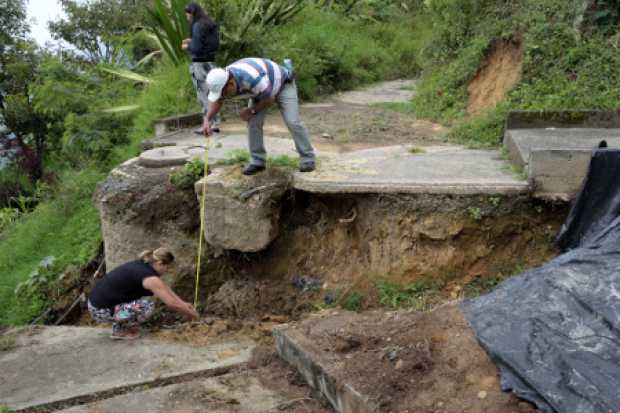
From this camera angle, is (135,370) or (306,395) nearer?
(306,395)

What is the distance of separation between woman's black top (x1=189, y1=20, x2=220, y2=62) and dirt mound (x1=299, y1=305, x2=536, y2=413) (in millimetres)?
4753

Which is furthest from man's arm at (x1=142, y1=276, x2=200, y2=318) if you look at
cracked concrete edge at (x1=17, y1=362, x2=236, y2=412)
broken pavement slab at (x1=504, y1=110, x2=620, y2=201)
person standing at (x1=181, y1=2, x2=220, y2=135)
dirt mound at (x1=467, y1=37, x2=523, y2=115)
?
dirt mound at (x1=467, y1=37, x2=523, y2=115)

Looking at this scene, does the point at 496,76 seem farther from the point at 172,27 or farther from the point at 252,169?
the point at 172,27

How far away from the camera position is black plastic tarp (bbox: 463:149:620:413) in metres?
3.05

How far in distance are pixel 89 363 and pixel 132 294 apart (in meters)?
0.70

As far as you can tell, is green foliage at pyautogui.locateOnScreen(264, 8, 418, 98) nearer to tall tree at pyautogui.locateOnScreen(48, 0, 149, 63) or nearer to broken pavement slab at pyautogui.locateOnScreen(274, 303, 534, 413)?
tall tree at pyautogui.locateOnScreen(48, 0, 149, 63)

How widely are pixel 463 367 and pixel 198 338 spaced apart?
9.05 feet

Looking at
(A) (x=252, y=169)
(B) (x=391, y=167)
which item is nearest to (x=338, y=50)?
(B) (x=391, y=167)

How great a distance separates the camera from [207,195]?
626 centimetres

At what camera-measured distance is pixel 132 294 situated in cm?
572

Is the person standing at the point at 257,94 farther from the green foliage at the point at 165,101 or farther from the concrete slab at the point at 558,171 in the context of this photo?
the green foliage at the point at 165,101

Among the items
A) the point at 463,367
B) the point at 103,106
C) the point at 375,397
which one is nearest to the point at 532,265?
the point at 463,367

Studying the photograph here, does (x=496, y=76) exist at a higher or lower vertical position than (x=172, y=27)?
lower

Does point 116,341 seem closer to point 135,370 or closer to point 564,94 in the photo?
point 135,370
